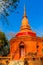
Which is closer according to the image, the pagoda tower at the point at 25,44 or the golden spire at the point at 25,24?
the pagoda tower at the point at 25,44

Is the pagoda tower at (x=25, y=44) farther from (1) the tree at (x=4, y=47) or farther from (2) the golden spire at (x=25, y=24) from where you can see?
(1) the tree at (x=4, y=47)

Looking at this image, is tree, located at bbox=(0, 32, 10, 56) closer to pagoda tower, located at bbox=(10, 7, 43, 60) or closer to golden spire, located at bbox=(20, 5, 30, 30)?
golden spire, located at bbox=(20, 5, 30, 30)

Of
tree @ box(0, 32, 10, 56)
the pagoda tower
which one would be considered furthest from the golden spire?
tree @ box(0, 32, 10, 56)

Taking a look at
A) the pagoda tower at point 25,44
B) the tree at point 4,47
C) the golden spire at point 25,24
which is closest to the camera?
the pagoda tower at point 25,44

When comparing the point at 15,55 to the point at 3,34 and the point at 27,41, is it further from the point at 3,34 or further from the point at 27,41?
the point at 3,34

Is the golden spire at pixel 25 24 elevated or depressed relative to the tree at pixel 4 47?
elevated

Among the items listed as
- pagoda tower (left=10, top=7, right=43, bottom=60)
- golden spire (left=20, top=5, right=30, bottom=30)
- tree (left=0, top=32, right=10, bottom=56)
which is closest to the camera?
pagoda tower (left=10, top=7, right=43, bottom=60)

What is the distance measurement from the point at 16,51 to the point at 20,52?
0.60 meters

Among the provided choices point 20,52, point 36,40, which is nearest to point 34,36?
point 36,40

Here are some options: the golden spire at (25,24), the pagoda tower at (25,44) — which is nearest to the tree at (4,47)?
the golden spire at (25,24)

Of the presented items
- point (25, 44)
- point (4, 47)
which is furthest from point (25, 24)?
point (4, 47)

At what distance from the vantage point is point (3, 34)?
39.7 m

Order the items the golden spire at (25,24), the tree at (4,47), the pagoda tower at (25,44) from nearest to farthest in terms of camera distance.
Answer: the pagoda tower at (25,44), the golden spire at (25,24), the tree at (4,47)

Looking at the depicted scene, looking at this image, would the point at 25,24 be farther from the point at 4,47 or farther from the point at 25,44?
the point at 4,47
